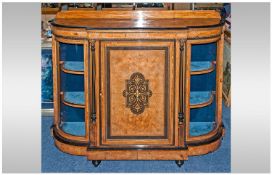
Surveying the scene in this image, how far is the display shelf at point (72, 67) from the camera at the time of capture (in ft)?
14.4

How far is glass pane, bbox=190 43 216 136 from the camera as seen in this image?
450cm

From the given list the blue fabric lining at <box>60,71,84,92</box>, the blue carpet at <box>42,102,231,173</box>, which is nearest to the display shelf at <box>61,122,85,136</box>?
the blue carpet at <box>42,102,231,173</box>

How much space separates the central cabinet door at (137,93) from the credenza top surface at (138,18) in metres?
0.32

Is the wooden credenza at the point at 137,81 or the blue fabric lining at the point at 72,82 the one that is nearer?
the wooden credenza at the point at 137,81

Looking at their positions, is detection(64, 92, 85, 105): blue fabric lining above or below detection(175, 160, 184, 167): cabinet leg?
above

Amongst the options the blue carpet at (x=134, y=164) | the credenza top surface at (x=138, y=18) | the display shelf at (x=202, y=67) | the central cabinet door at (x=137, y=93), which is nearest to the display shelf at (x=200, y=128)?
the blue carpet at (x=134, y=164)

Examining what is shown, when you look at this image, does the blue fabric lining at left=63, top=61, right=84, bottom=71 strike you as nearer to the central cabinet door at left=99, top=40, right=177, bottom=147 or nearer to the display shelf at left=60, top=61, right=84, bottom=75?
the display shelf at left=60, top=61, right=84, bottom=75

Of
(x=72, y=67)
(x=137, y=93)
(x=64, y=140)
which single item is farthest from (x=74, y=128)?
(x=137, y=93)

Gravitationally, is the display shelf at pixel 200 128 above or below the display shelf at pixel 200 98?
below

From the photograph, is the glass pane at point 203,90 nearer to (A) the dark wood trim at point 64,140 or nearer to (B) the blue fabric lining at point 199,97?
(B) the blue fabric lining at point 199,97

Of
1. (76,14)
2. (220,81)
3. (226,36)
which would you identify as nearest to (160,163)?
(220,81)

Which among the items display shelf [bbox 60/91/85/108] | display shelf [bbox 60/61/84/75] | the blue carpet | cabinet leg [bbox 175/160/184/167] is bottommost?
the blue carpet

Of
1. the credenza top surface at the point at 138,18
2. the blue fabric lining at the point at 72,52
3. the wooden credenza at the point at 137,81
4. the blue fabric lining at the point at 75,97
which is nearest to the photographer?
the wooden credenza at the point at 137,81

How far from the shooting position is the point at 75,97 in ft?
15.1
